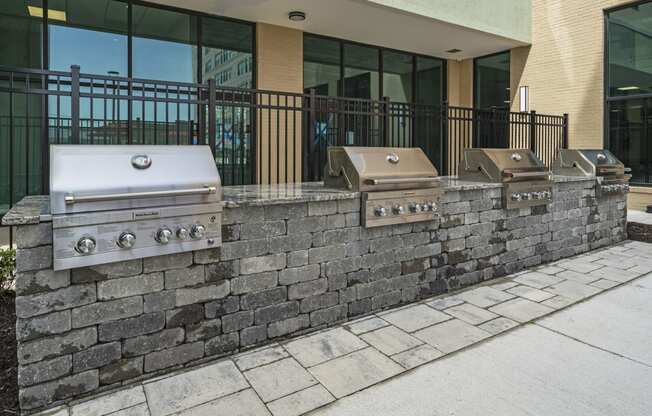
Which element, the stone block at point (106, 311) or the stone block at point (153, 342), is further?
the stone block at point (153, 342)

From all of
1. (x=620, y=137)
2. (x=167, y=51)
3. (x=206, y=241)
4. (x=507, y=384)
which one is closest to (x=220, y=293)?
(x=206, y=241)

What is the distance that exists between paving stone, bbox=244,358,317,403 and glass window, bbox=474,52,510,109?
365 inches

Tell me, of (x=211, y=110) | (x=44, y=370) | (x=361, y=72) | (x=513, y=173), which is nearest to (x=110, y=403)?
(x=44, y=370)

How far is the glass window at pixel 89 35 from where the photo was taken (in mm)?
6238

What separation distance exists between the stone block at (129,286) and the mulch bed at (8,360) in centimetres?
74

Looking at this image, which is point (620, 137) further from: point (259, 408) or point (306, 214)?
point (259, 408)

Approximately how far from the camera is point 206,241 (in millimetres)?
Result: 2701

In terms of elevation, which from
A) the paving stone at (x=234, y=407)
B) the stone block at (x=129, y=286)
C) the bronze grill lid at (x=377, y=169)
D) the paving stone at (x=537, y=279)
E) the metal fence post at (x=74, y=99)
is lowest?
the paving stone at (x=234, y=407)

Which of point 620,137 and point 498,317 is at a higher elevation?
point 620,137

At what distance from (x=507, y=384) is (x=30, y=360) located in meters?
2.59

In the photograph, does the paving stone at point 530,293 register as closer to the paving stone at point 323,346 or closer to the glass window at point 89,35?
the paving stone at point 323,346

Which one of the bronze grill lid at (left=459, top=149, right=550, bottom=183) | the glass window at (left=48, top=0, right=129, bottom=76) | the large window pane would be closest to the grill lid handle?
the bronze grill lid at (left=459, top=149, right=550, bottom=183)

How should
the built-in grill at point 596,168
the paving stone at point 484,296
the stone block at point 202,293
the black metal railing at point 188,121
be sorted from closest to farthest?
the stone block at point 202,293 → the black metal railing at point 188,121 → the paving stone at point 484,296 → the built-in grill at point 596,168

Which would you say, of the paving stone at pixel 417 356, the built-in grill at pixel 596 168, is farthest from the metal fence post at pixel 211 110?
the built-in grill at pixel 596 168
